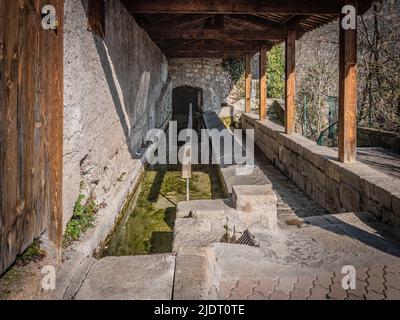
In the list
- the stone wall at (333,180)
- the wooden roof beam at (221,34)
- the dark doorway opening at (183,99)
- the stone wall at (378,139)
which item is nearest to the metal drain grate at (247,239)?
the stone wall at (333,180)

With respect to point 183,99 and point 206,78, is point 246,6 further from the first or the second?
point 183,99

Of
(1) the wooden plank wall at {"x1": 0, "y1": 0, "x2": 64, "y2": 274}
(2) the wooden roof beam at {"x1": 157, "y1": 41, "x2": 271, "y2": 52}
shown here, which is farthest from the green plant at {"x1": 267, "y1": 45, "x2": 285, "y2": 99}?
(1) the wooden plank wall at {"x1": 0, "y1": 0, "x2": 64, "y2": 274}

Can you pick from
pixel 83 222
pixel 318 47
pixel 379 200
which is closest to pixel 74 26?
pixel 83 222

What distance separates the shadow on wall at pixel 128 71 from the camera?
5.48 metres

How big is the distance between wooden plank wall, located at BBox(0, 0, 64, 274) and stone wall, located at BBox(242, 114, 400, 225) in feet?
10.8

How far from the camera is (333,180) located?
5.48 metres

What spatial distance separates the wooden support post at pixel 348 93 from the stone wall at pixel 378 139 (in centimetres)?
245

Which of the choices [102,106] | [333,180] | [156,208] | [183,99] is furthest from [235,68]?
[102,106]

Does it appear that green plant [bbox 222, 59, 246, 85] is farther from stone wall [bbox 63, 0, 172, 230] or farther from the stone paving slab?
the stone paving slab

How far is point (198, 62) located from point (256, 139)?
25.2 feet

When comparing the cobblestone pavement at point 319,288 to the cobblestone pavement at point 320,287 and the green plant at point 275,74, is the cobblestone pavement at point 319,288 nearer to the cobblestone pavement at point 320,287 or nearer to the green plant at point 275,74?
the cobblestone pavement at point 320,287

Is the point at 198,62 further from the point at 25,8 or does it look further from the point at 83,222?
the point at 25,8

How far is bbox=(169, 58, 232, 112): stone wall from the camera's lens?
1812 cm

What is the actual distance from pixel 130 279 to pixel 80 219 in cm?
176
